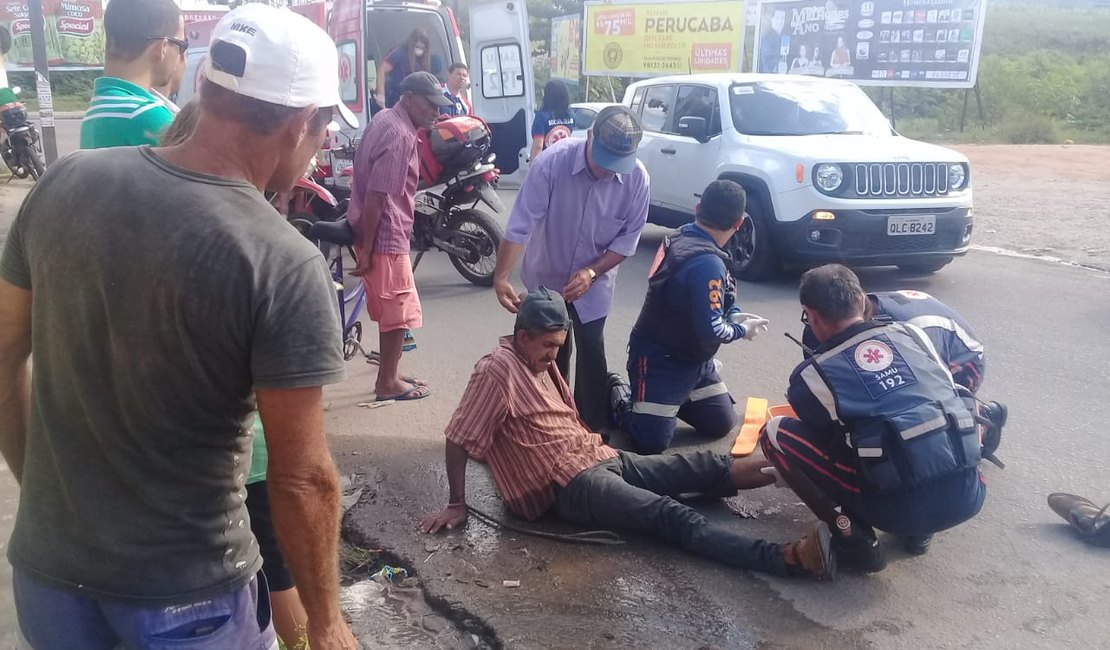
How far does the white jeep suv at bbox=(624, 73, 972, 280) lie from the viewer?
26.2 ft

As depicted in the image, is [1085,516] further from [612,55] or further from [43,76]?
[612,55]

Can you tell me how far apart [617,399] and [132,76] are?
283 centimetres

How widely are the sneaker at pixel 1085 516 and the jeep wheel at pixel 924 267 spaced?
4654mm

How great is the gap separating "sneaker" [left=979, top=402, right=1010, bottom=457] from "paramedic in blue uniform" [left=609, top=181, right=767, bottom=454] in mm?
1047

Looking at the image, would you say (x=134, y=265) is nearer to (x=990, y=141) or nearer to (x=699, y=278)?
(x=699, y=278)

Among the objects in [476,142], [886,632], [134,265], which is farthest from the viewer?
[476,142]

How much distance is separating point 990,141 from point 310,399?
23.5m

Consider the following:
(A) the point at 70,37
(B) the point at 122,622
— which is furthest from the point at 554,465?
(A) the point at 70,37

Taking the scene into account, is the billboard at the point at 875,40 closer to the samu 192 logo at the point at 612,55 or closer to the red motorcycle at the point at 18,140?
the samu 192 logo at the point at 612,55

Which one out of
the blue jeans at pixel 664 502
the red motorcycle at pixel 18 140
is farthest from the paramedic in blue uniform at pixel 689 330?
the red motorcycle at pixel 18 140

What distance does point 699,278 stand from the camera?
178 inches

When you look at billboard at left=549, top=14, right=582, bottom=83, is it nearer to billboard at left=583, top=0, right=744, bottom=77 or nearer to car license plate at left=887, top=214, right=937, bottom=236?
billboard at left=583, top=0, right=744, bottom=77

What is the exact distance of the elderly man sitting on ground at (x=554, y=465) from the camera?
3.67m

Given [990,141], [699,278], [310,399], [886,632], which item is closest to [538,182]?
[699,278]
